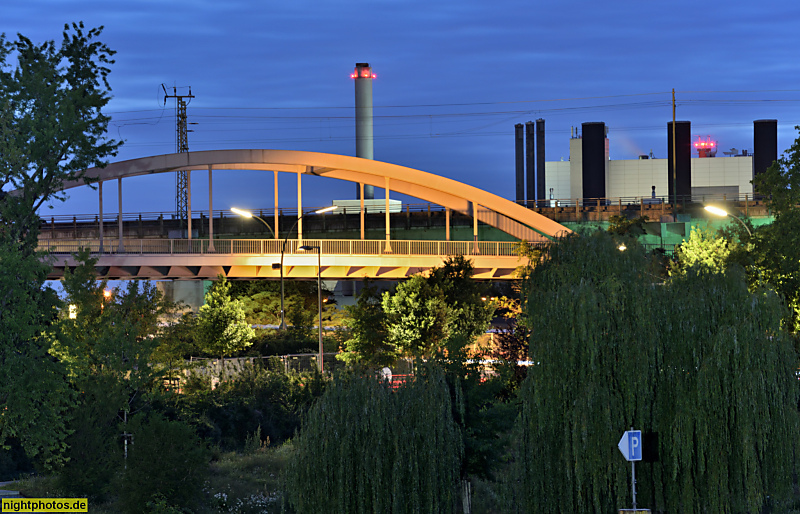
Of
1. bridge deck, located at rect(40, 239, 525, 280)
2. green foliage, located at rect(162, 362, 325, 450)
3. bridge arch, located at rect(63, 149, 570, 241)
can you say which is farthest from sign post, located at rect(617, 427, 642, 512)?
bridge arch, located at rect(63, 149, 570, 241)

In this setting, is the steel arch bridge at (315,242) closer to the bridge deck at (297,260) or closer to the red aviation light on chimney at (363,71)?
the bridge deck at (297,260)

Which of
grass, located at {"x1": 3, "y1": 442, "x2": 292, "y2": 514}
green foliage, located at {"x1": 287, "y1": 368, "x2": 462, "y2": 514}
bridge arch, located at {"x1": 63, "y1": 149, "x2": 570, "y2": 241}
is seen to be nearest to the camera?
green foliage, located at {"x1": 287, "y1": 368, "x2": 462, "y2": 514}

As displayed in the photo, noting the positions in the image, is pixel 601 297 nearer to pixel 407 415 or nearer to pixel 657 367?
pixel 657 367

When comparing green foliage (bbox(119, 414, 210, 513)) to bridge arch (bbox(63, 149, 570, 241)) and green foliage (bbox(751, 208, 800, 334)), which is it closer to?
green foliage (bbox(751, 208, 800, 334))

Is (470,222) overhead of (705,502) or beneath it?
overhead

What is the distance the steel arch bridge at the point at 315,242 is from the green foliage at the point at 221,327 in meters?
5.96

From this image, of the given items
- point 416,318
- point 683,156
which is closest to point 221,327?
point 416,318

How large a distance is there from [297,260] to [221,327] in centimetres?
707

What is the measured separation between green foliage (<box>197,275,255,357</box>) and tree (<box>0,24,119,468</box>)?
22.6 meters

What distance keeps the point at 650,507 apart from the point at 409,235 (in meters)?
53.7

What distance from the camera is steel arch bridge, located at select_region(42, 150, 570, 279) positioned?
4975cm

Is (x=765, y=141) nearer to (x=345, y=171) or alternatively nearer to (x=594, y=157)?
(x=594, y=157)

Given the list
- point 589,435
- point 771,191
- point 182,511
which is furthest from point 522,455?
point 771,191

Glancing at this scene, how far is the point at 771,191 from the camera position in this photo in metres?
34.8
